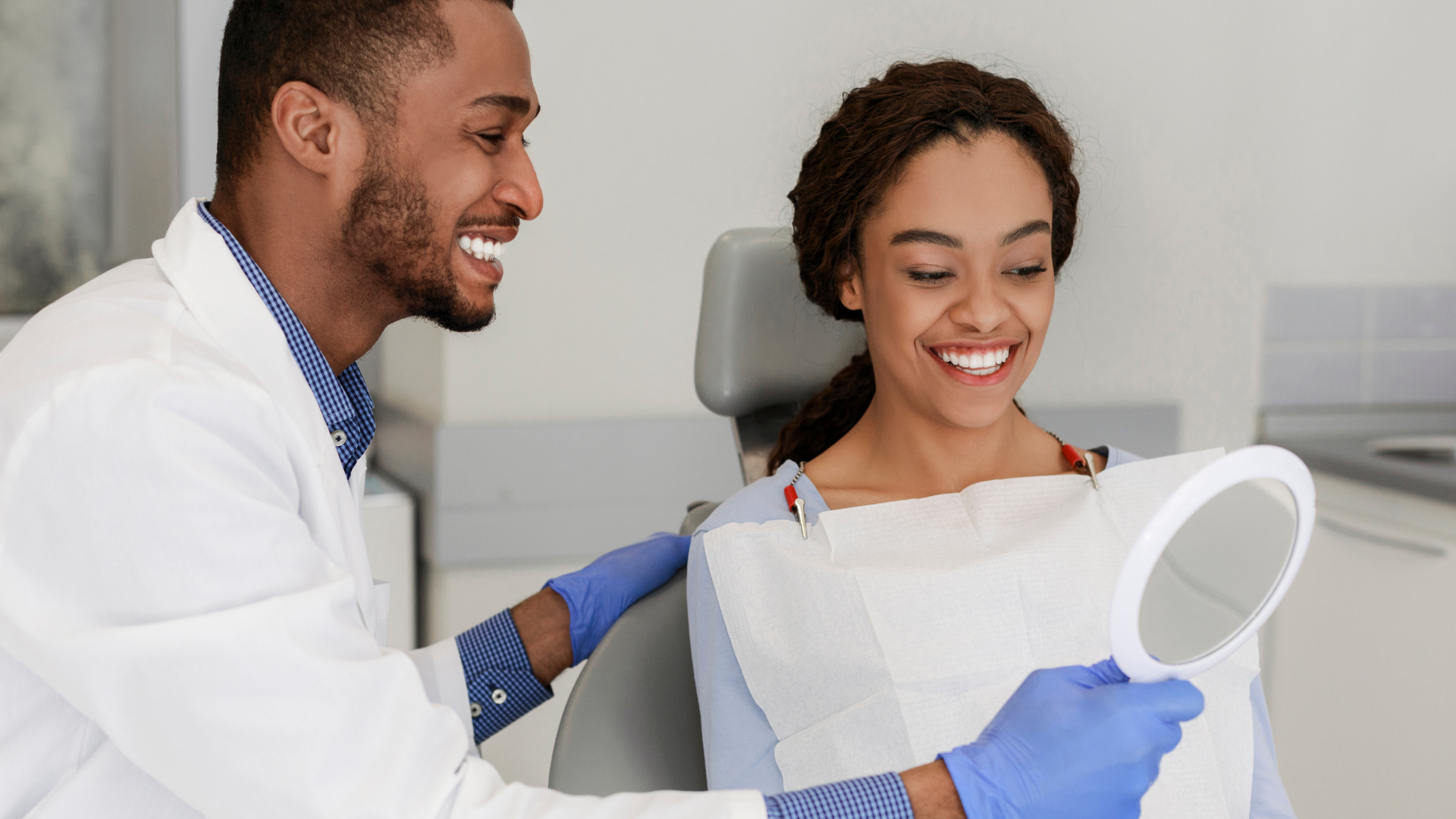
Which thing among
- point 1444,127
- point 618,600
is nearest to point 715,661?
point 618,600

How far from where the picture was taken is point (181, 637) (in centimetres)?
71

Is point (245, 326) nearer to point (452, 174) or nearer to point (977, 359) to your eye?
point (452, 174)

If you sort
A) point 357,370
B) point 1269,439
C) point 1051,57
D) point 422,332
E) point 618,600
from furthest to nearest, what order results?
point 1269,439 < point 1051,57 < point 422,332 < point 618,600 < point 357,370

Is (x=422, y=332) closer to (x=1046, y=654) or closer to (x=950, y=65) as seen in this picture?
(x=950, y=65)

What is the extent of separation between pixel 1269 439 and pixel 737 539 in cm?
166

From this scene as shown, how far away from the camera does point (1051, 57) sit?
2.19 m

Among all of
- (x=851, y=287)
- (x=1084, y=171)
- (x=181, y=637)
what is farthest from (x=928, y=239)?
(x=1084, y=171)

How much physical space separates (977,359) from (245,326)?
2.20 ft

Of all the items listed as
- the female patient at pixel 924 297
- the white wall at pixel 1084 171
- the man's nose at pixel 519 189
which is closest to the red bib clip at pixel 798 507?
the female patient at pixel 924 297

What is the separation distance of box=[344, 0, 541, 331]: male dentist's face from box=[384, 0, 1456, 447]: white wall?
33.9 inches

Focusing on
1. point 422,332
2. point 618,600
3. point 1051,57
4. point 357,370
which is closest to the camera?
point 357,370

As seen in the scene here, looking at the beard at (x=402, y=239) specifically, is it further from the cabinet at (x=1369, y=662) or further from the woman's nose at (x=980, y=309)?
the cabinet at (x=1369, y=662)

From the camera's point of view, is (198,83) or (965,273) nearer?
(965,273)

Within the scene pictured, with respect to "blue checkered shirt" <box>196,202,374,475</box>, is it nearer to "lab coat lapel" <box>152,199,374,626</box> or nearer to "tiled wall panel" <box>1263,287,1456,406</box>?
"lab coat lapel" <box>152,199,374,626</box>
